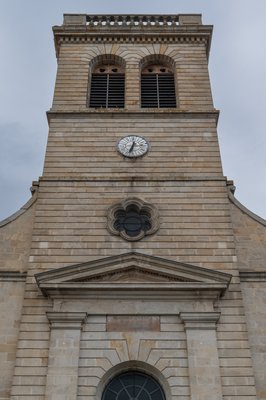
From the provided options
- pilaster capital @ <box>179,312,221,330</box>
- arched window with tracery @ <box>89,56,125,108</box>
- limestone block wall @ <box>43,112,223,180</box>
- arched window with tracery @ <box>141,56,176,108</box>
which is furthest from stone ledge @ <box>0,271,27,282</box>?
arched window with tracery @ <box>141,56,176,108</box>

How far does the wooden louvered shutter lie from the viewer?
18672 mm

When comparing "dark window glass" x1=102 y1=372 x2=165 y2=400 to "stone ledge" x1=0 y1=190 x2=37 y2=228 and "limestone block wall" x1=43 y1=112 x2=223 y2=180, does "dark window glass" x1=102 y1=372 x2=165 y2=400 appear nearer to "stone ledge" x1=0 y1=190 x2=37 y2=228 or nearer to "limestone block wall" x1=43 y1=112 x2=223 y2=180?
"stone ledge" x1=0 y1=190 x2=37 y2=228

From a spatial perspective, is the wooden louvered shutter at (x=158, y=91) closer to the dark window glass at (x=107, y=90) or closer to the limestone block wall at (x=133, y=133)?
the dark window glass at (x=107, y=90)

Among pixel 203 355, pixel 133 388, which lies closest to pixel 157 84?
pixel 203 355

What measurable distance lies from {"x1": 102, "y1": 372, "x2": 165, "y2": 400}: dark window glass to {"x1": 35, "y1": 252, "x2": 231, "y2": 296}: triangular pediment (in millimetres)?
1892

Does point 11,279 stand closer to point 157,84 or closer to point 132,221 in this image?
point 132,221

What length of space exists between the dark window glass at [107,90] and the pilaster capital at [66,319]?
313 inches

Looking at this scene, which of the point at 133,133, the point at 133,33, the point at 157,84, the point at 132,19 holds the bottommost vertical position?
the point at 133,133

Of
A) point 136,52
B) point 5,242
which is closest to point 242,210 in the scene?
point 5,242

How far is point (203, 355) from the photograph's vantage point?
12320 millimetres

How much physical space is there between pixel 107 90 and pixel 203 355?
9.95 metres

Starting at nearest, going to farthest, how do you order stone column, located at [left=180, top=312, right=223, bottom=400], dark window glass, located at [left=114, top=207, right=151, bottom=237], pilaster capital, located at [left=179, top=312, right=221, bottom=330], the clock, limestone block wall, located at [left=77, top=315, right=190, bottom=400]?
stone column, located at [left=180, top=312, right=223, bottom=400] → limestone block wall, located at [left=77, top=315, right=190, bottom=400] → pilaster capital, located at [left=179, top=312, right=221, bottom=330] → dark window glass, located at [left=114, top=207, right=151, bottom=237] → the clock

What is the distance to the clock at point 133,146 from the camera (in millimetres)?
16538

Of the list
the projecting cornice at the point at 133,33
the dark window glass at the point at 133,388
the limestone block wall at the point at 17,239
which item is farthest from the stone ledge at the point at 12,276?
the projecting cornice at the point at 133,33
